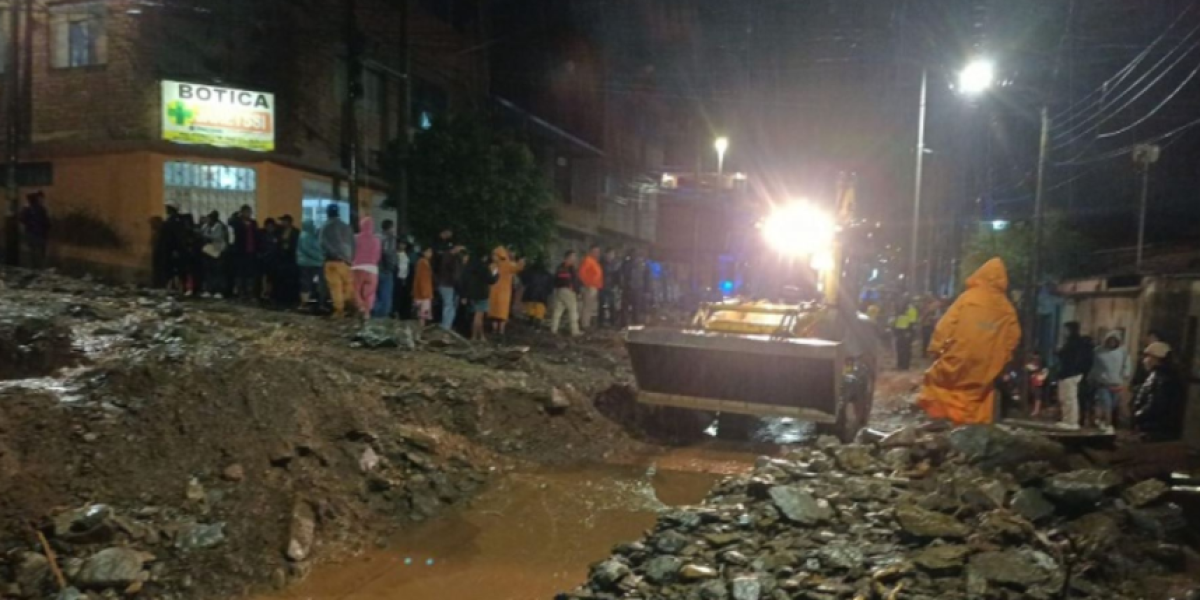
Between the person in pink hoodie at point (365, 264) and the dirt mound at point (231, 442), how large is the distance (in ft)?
3.98

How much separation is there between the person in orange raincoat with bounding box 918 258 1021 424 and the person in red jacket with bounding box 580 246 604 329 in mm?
10140

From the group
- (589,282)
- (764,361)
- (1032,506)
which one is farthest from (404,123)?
(1032,506)

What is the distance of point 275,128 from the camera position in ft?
53.6

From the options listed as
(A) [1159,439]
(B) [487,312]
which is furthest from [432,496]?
(A) [1159,439]

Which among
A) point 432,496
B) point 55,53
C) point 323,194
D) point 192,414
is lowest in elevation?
point 432,496

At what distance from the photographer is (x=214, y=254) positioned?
13008mm

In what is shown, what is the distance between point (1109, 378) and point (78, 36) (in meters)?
18.4

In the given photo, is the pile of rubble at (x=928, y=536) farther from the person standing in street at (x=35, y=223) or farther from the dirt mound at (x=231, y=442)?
the person standing in street at (x=35, y=223)

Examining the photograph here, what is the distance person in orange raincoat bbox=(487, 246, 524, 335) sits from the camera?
1390 cm

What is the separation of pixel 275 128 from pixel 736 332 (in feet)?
36.7

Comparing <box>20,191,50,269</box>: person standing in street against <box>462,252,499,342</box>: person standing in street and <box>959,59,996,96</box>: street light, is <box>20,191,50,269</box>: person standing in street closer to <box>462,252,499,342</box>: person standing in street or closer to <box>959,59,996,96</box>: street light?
<box>462,252,499,342</box>: person standing in street

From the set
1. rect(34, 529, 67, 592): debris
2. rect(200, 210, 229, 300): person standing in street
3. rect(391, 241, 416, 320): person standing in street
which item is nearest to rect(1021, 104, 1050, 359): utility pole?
rect(391, 241, 416, 320): person standing in street

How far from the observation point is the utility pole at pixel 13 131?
15141 mm

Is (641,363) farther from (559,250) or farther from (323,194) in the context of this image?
(559,250)
